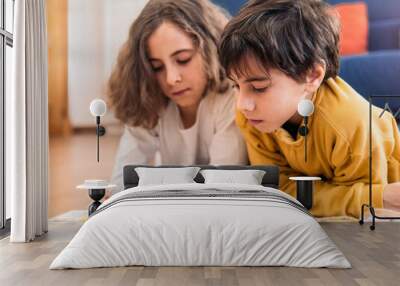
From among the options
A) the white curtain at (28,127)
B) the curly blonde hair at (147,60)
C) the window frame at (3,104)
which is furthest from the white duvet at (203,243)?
the curly blonde hair at (147,60)

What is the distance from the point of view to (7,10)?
5.89m

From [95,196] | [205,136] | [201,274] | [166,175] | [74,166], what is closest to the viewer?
[201,274]

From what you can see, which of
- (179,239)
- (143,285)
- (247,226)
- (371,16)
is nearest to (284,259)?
(247,226)

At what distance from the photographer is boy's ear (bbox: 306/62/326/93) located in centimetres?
607

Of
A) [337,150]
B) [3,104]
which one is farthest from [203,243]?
[3,104]

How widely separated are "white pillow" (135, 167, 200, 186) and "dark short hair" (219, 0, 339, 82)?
3.68 feet

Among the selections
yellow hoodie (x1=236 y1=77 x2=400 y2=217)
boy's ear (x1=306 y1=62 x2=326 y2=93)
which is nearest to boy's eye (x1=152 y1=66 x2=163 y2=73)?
yellow hoodie (x1=236 y1=77 x2=400 y2=217)

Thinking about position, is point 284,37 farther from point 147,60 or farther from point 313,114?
point 147,60

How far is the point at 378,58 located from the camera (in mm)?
6336

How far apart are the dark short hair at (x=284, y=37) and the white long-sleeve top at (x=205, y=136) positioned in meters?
0.44

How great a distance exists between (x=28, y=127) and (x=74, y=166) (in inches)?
49.1

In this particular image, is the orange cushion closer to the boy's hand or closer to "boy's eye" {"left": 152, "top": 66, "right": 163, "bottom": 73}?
the boy's hand

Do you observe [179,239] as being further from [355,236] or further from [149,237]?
[355,236]

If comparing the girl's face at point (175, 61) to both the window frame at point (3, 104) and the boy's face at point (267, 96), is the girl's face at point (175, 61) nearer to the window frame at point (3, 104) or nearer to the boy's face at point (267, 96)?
the boy's face at point (267, 96)
